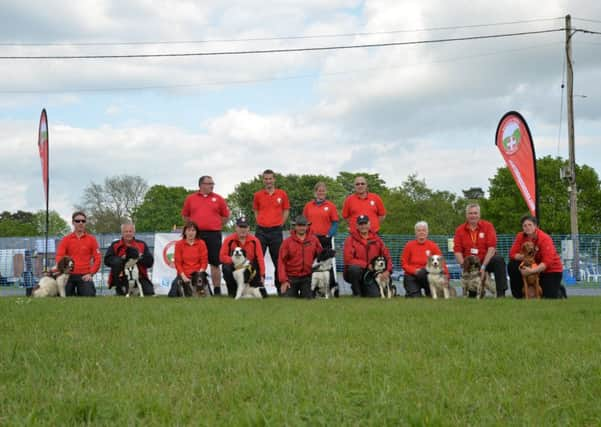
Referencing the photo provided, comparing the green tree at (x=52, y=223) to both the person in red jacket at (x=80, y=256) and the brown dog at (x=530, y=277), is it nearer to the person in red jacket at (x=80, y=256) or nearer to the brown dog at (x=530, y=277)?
the person in red jacket at (x=80, y=256)

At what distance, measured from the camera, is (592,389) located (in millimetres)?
3049

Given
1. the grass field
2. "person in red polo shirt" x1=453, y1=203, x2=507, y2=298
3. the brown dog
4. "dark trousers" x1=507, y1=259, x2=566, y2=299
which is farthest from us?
"person in red polo shirt" x1=453, y1=203, x2=507, y2=298

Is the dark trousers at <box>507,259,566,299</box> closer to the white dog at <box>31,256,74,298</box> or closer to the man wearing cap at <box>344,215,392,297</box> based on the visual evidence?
the man wearing cap at <box>344,215,392,297</box>

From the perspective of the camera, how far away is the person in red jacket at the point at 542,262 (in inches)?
383

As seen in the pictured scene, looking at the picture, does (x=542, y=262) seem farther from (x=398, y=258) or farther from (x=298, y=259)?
(x=398, y=258)

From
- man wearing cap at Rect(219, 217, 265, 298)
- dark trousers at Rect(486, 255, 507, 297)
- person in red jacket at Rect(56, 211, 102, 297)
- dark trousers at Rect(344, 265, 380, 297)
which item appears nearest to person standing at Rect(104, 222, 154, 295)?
person in red jacket at Rect(56, 211, 102, 297)

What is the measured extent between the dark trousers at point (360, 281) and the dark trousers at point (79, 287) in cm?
450

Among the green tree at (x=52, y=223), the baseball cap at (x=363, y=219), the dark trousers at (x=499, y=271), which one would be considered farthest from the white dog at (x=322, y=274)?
the green tree at (x=52, y=223)

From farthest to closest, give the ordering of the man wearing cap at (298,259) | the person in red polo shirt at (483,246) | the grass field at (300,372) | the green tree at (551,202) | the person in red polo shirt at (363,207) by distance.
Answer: the green tree at (551,202) → the person in red polo shirt at (363,207) → the person in red polo shirt at (483,246) → the man wearing cap at (298,259) → the grass field at (300,372)

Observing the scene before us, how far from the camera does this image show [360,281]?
10.7m

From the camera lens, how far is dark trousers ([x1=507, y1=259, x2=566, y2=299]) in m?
9.84

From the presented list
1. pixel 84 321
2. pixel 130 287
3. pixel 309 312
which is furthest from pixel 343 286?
pixel 84 321

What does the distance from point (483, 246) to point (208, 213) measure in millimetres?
4786

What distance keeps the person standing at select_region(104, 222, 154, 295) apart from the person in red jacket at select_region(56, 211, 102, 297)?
321 millimetres
